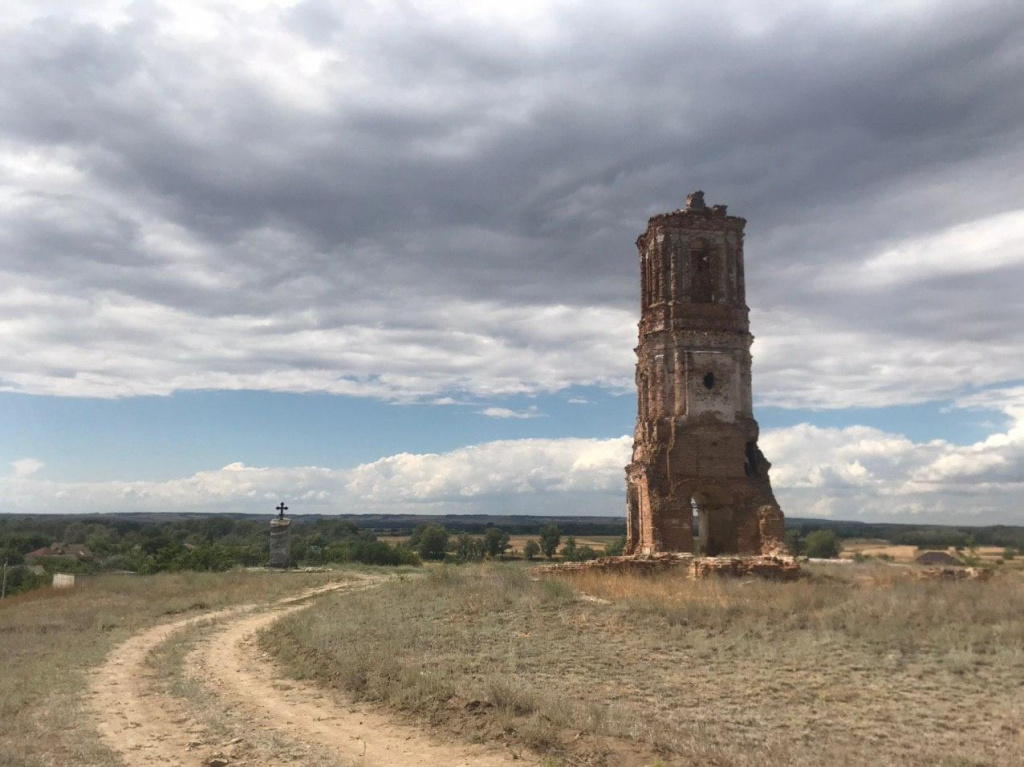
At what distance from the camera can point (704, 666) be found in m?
9.41

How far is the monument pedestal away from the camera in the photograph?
2870cm

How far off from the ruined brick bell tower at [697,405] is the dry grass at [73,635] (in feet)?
34.3

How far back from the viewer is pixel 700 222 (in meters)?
21.8

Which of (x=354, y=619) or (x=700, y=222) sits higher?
(x=700, y=222)

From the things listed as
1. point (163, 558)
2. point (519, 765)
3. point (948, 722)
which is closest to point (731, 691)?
point (948, 722)

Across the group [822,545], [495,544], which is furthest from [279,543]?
[495,544]

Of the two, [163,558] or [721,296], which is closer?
[721,296]

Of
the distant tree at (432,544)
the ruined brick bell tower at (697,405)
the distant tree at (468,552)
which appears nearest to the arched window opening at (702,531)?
the ruined brick bell tower at (697,405)

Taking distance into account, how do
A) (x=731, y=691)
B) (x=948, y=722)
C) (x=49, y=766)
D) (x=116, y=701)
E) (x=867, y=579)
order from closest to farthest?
(x=49, y=766)
(x=948, y=722)
(x=731, y=691)
(x=116, y=701)
(x=867, y=579)

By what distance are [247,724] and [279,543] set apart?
71.5 feet

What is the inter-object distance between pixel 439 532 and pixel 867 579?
46529 millimetres

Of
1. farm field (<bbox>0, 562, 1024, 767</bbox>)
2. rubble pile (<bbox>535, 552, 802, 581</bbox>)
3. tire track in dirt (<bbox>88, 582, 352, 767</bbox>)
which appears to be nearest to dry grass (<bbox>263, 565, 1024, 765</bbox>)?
farm field (<bbox>0, 562, 1024, 767</bbox>)

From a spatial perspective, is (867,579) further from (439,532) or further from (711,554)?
(439,532)

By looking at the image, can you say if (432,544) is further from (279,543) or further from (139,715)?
(139,715)
